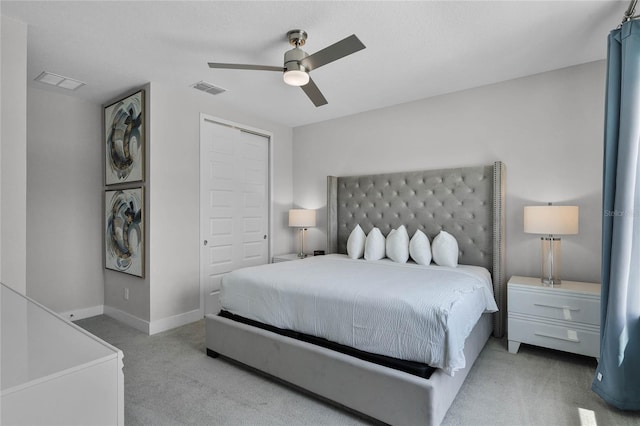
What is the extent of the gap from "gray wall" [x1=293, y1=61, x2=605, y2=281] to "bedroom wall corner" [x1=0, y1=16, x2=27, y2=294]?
3.51m

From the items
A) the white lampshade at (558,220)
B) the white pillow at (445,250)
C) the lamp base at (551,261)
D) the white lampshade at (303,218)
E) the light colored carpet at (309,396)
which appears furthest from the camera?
the white lampshade at (303,218)

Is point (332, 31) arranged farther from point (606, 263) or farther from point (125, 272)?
point (125, 272)

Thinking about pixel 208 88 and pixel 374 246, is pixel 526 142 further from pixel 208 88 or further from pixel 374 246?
pixel 208 88

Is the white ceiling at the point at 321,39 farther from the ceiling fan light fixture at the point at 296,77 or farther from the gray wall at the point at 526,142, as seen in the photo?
the ceiling fan light fixture at the point at 296,77

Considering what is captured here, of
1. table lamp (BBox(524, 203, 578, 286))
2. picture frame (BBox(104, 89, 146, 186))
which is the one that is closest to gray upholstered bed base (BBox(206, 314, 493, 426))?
table lamp (BBox(524, 203, 578, 286))

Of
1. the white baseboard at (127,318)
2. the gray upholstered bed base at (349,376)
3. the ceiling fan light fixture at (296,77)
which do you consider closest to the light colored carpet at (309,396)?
the gray upholstered bed base at (349,376)

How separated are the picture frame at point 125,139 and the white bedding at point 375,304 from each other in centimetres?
184

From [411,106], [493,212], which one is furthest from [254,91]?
[493,212]

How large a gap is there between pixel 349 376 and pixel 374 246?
194 cm

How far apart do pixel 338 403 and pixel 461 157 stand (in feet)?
9.35

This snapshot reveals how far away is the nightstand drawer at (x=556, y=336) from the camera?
2611mm

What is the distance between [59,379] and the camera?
766 mm

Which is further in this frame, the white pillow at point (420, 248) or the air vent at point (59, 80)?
the white pillow at point (420, 248)

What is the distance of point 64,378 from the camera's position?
773 millimetres
